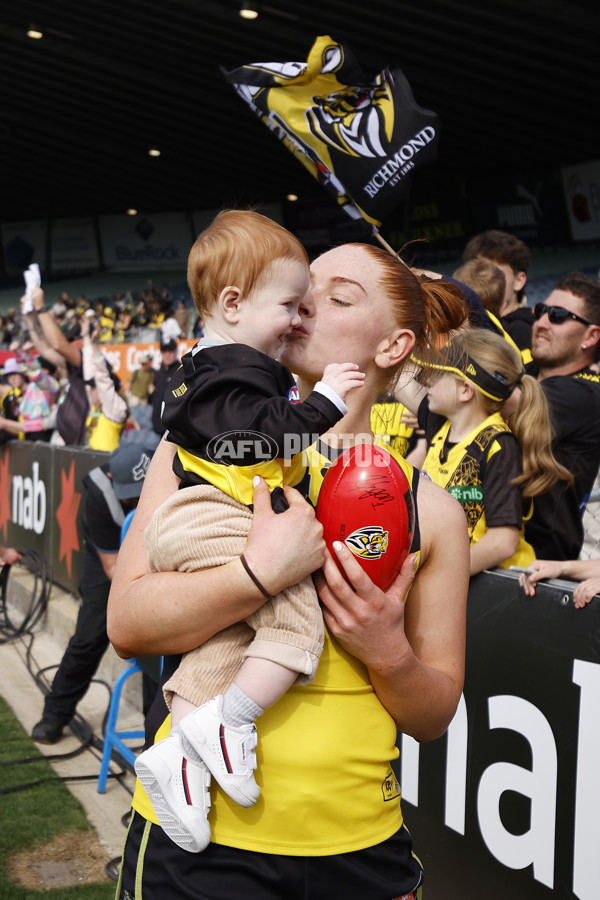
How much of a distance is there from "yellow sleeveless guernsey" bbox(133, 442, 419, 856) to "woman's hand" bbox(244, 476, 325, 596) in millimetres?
183

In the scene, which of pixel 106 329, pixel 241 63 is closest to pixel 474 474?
pixel 241 63

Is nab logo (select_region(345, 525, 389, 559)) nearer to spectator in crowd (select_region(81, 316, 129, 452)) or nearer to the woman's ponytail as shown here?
the woman's ponytail

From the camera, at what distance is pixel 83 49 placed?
16281 mm

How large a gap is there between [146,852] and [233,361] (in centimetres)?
87

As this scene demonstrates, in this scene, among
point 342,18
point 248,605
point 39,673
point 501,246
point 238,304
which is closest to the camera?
point 248,605

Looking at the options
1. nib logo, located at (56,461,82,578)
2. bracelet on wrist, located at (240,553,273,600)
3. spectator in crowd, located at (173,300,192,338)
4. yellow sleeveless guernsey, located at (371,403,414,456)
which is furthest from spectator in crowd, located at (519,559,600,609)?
spectator in crowd, located at (173,300,192,338)

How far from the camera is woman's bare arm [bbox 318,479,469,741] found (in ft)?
4.85

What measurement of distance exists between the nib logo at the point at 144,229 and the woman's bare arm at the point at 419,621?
2677 centimetres

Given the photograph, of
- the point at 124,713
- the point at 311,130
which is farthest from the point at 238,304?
the point at 124,713

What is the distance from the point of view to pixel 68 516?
6898 mm

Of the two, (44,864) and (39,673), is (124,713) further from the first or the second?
(44,864)

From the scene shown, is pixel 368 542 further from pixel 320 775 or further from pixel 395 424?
pixel 395 424

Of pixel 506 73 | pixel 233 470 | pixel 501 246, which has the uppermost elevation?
pixel 506 73

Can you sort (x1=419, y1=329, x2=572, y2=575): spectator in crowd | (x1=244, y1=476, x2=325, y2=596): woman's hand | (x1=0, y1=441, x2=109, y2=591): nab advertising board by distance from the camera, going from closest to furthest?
(x1=244, y1=476, x2=325, y2=596): woman's hand, (x1=419, y1=329, x2=572, y2=575): spectator in crowd, (x1=0, y1=441, x2=109, y2=591): nab advertising board
